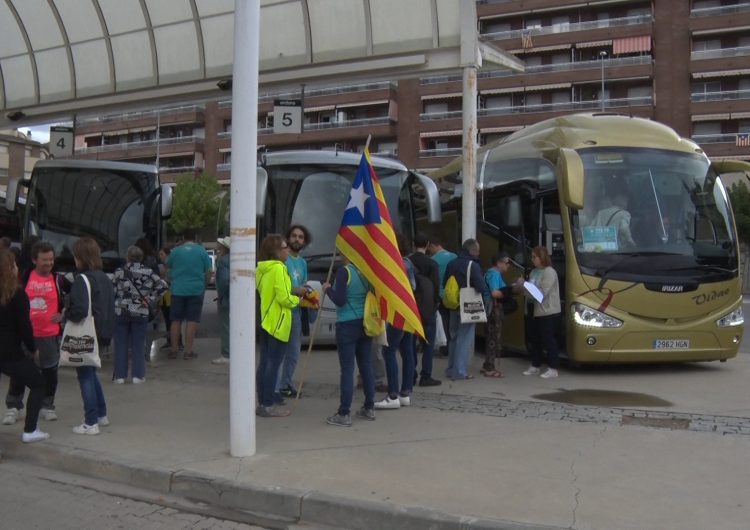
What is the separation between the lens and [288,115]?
13094mm

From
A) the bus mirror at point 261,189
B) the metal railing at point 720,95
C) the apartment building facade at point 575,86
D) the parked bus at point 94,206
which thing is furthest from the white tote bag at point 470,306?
the metal railing at point 720,95

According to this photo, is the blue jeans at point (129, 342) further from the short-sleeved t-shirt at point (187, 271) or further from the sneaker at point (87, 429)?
the sneaker at point (87, 429)

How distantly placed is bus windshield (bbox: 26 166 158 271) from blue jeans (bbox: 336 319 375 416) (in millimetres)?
6544

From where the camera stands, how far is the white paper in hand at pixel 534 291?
9122mm

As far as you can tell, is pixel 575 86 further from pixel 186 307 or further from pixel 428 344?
pixel 428 344

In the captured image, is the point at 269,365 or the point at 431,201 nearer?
the point at 269,365

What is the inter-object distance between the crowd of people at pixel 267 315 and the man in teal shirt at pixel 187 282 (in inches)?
0.6

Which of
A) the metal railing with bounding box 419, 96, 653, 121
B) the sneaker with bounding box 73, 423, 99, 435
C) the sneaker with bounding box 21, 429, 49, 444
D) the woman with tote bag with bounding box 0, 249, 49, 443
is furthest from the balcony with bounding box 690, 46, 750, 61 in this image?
the sneaker with bounding box 21, 429, 49, 444

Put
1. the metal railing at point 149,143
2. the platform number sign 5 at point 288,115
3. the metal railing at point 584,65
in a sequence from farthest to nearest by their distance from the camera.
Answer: the metal railing at point 149,143, the metal railing at point 584,65, the platform number sign 5 at point 288,115

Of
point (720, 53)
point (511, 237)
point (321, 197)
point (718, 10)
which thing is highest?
point (718, 10)

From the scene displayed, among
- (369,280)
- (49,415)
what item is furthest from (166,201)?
(369,280)

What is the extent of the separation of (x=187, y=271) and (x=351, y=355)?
4585 millimetres

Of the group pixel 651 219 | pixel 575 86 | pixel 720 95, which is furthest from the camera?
pixel 575 86

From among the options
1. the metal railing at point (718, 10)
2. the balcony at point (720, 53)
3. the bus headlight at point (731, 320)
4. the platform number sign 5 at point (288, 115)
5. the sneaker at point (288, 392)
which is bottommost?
the sneaker at point (288, 392)
